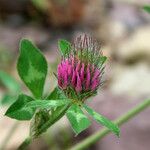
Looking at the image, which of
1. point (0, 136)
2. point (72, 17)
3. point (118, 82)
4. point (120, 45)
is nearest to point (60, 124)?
point (0, 136)

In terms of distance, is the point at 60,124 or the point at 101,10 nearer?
the point at 60,124

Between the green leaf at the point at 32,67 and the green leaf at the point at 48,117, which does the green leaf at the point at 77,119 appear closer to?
the green leaf at the point at 48,117

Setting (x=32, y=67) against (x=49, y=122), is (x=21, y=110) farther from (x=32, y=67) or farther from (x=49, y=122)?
(x=32, y=67)

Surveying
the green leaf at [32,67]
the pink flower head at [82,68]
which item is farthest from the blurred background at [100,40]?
the pink flower head at [82,68]

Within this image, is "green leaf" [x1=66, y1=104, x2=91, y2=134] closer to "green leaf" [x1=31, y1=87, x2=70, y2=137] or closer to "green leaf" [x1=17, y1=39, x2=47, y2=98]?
"green leaf" [x1=31, y1=87, x2=70, y2=137]

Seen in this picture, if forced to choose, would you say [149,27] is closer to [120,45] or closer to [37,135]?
[120,45]

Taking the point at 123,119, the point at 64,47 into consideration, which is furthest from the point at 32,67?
the point at 123,119
